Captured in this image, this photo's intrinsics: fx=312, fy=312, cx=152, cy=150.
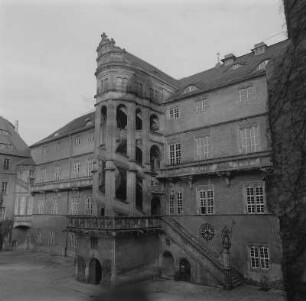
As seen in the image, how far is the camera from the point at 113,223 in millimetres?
24500

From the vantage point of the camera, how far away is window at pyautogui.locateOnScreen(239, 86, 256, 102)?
27.6m

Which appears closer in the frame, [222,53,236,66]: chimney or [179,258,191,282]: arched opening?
[179,258,191,282]: arched opening

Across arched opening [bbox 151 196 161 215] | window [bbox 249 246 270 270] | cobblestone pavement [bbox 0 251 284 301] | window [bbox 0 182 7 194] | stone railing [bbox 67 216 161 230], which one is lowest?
cobblestone pavement [bbox 0 251 284 301]

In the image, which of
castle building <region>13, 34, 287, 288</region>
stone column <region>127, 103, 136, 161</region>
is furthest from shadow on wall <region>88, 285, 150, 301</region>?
stone column <region>127, 103, 136, 161</region>

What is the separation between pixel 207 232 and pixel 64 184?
833 inches

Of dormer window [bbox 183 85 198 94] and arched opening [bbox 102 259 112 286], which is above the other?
dormer window [bbox 183 85 198 94]

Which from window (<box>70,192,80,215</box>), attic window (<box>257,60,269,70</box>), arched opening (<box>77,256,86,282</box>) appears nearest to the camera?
arched opening (<box>77,256,86,282</box>)

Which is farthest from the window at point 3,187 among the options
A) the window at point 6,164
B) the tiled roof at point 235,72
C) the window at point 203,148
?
the window at point 203,148

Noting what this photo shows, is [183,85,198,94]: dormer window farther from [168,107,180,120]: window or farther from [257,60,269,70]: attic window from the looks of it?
[257,60,269,70]: attic window

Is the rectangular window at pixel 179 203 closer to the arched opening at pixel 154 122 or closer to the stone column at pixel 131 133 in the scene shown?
the stone column at pixel 131 133

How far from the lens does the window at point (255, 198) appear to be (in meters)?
25.0

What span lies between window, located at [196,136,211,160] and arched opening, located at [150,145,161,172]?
4.90 meters

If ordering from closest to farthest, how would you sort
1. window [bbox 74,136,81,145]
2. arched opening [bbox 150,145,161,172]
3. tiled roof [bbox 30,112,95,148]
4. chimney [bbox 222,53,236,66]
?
arched opening [bbox 150,145,161,172], chimney [bbox 222,53,236,66], window [bbox 74,136,81,145], tiled roof [bbox 30,112,95,148]

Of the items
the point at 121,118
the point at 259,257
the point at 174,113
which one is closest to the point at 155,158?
the point at 174,113
